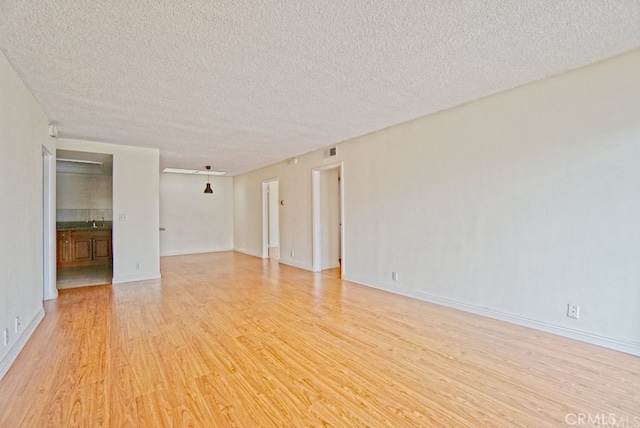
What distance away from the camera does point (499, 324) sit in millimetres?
3188

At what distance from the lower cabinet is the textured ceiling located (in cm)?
382

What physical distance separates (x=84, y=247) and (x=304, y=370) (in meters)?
6.93

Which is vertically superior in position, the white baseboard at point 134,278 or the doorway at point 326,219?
the doorway at point 326,219

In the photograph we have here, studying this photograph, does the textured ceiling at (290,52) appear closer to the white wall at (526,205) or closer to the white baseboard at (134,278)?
→ the white wall at (526,205)

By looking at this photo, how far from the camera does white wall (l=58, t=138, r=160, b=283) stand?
5267mm

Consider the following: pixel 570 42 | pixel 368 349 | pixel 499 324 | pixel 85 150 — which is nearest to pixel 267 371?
pixel 368 349

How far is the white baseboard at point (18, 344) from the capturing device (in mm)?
2276

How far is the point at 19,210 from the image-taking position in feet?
9.06

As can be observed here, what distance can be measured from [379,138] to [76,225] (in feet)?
24.0

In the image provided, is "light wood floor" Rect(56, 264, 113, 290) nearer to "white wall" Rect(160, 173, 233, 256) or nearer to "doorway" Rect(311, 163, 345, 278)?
"white wall" Rect(160, 173, 233, 256)

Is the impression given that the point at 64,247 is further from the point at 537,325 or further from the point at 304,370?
the point at 537,325

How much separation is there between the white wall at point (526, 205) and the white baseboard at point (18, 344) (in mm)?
4180

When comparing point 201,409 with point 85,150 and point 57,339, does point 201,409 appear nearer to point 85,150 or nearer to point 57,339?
point 57,339

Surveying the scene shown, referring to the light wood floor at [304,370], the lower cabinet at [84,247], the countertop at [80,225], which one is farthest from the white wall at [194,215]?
the light wood floor at [304,370]
